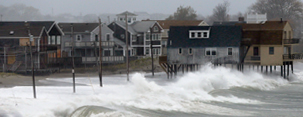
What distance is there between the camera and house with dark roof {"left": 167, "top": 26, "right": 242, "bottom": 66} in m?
59.3

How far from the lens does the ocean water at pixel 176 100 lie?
31.4 m

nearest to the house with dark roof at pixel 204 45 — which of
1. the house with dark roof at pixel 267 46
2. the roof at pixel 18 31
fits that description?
the house with dark roof at pixel 267 46

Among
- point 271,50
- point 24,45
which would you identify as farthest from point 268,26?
point 24,45

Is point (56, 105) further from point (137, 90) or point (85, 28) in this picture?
point (85, 28)

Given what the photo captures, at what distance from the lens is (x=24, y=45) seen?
226 ft

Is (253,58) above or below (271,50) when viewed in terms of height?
below

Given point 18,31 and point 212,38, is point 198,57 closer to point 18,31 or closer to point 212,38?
point 212,38

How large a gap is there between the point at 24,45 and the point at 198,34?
24580mm

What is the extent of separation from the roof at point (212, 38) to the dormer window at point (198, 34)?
0.43 metres

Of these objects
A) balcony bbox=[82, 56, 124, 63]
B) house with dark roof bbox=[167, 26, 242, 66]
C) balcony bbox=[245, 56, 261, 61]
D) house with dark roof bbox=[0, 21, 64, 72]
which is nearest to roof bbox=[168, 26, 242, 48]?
house with dark roof bbox=[167, 26, 242, 66]

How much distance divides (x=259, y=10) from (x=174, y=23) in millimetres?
63737

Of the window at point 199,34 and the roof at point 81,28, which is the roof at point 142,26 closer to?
the roof at point 81,28

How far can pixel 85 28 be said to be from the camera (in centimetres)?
8694

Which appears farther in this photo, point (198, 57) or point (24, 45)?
point (24, 45)
